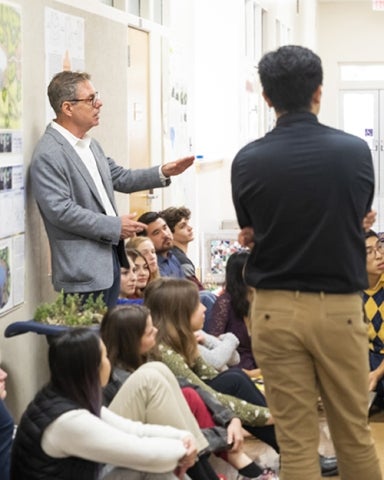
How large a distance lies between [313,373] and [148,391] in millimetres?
645

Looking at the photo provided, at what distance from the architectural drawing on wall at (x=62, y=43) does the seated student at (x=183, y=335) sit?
1.25 metres

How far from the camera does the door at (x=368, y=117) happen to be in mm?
17844

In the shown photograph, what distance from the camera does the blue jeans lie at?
118 inches

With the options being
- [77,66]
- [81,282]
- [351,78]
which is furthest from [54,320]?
[351,78]

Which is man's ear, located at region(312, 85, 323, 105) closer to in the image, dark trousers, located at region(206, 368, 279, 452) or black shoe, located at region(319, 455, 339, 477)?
dark trousers, located at region(206, 368, 279, 452)

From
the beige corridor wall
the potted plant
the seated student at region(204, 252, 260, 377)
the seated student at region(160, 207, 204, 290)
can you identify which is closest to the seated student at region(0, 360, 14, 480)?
the potted plant

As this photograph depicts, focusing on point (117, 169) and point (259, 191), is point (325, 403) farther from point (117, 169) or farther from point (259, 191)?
point (117, 169)

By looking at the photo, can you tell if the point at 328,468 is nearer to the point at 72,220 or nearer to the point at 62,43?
the point at 72,220

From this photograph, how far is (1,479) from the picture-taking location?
2.99 m

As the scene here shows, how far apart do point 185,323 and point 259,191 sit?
4.26ft

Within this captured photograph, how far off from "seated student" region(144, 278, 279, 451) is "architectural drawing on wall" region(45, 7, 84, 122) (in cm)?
125

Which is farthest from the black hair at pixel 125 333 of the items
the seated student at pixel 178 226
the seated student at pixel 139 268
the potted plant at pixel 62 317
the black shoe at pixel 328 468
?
the seated student at pixel 178 226

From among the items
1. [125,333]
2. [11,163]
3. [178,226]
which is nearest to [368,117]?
[178,226]

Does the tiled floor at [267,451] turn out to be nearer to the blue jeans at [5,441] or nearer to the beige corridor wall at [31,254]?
the beige corridor wall at [31,254]
